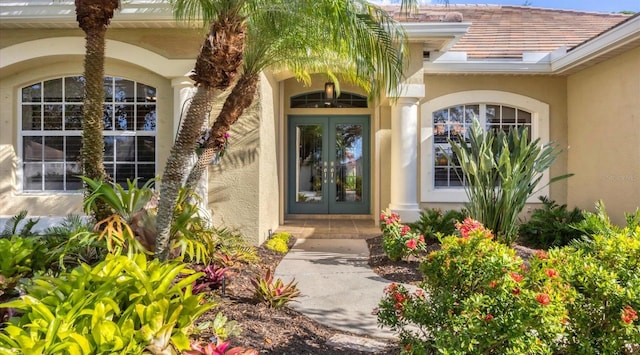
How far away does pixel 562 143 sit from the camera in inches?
380

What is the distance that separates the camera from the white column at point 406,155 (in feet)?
27.8

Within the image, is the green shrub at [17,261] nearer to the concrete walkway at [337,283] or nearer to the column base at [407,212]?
the concrete walkway at [337,283]

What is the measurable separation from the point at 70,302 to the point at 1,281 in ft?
5.34

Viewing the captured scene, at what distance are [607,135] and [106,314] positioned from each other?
30.7 ft

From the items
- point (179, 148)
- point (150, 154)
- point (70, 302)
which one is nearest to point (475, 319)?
point (70, 302)

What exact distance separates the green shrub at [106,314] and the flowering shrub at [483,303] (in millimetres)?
1551

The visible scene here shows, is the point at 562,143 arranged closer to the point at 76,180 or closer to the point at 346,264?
the point at 346,264

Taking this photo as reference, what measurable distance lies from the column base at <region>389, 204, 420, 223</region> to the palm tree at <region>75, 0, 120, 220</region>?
537 cm

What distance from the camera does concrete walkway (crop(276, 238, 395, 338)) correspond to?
4332mm

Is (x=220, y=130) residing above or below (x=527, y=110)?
below

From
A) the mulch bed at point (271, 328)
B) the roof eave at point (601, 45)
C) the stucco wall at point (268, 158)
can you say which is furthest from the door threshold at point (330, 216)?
the mulch bed at point (271, 328)

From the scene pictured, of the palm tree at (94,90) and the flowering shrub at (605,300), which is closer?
the flowering shrub at (605,300)

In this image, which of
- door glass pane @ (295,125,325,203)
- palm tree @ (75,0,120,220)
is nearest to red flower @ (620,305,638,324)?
palm tree @ (75,0,120,220)

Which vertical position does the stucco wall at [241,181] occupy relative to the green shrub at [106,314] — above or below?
above
